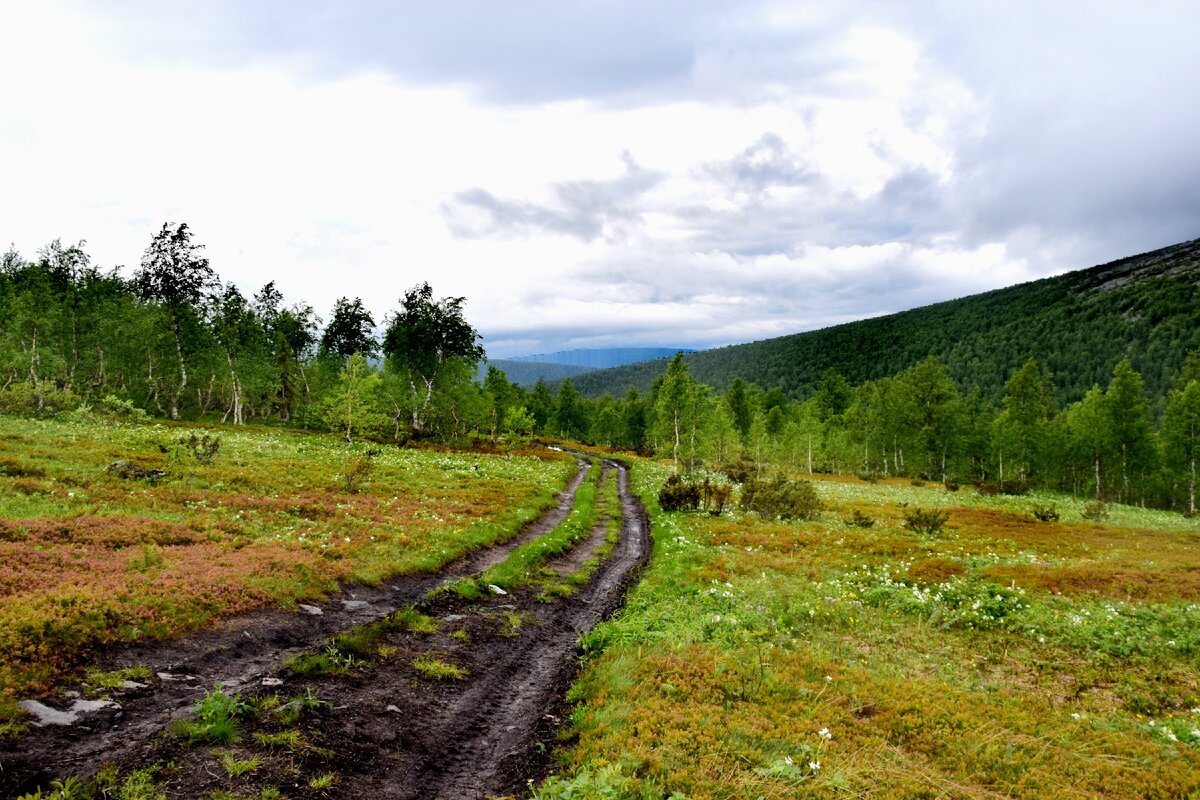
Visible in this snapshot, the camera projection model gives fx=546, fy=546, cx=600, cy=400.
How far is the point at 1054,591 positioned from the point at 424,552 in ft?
73.4

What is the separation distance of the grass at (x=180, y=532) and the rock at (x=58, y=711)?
33 centimetres

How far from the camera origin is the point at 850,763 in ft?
27.6

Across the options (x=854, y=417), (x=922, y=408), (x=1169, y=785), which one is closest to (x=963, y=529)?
(x=1169, y=785)

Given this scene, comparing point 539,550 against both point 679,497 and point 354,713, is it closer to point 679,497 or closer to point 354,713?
point 354,713

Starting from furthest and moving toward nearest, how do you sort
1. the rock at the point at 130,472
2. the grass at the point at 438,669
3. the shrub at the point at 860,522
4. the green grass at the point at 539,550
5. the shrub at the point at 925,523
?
the shrub at the point at 860,522 → the shrub at the point at 925,523 → the rock at the point at 130,472 → the green grass at the point at 539,550 → the grass at the point at 438,669

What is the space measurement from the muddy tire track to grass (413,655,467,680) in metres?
2.38

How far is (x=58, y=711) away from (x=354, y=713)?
4108 millimetres

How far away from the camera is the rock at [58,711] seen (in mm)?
7844

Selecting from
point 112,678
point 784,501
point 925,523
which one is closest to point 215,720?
point 112,678

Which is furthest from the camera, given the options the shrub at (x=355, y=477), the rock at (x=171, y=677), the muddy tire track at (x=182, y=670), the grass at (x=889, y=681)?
the shrub at (x=355, y=477)

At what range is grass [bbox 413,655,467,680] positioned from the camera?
1159 cm

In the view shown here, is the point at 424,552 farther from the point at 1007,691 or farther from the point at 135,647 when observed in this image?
the point at 1007,691

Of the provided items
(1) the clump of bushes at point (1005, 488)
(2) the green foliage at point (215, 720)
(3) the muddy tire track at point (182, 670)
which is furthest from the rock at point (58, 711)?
(1) the clump of bushes at point (1005, 488)

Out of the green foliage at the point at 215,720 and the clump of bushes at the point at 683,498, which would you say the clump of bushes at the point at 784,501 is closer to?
the clump of bushes at the point at 683,498
